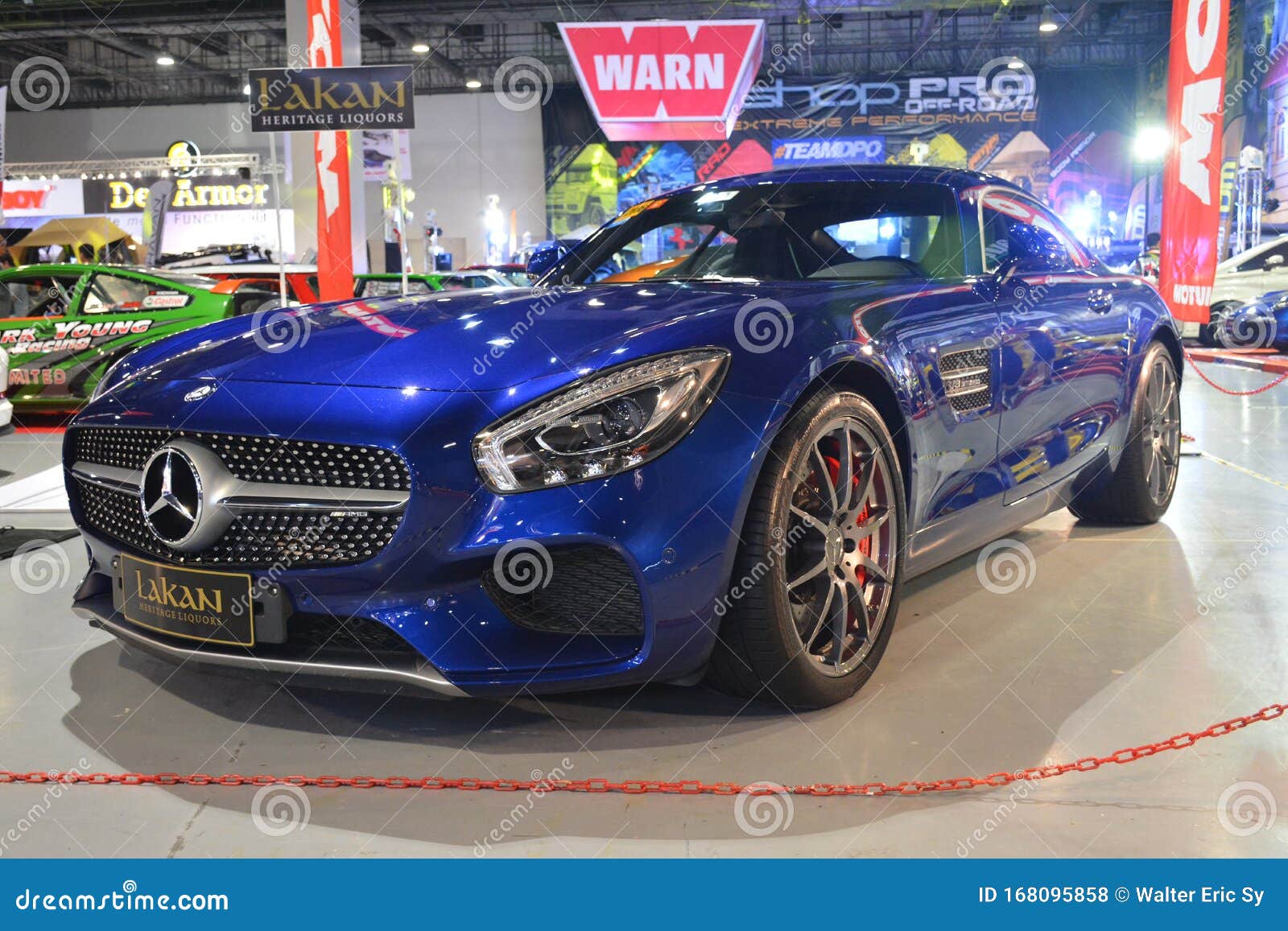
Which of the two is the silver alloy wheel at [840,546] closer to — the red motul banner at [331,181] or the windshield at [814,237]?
the windshield at [814,237]

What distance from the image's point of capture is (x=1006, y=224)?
334 cm

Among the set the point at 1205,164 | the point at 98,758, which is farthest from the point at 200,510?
the point at 1205,164

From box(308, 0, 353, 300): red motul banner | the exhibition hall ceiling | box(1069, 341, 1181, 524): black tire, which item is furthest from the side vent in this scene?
the exhibition hall ceiling

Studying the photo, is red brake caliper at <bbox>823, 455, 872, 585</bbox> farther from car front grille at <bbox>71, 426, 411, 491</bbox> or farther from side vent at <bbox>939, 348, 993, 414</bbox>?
car front grille at <bbox>71, 426, 411, 491</bbox>

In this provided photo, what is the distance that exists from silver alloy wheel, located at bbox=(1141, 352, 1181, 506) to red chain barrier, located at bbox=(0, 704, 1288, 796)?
2.16m

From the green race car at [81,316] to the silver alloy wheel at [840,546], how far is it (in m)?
6.31

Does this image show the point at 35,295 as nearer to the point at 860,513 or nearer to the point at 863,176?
the point at 863,176

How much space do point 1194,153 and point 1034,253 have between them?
5795mm

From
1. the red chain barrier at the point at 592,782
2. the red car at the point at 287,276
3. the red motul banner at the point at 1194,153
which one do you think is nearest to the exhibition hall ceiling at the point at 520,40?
the red car at the point at 287,276

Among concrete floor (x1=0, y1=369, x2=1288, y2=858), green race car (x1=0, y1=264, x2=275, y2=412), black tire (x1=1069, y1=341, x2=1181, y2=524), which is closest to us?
concrete floor (x1=0, y1=369, x2=1288, y2=858)

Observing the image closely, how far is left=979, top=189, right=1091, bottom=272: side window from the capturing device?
10.3 feet

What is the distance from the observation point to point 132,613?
7.36ft

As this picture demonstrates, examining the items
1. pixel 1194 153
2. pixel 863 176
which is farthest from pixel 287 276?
pixel 863 176

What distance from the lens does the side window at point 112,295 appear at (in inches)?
301
